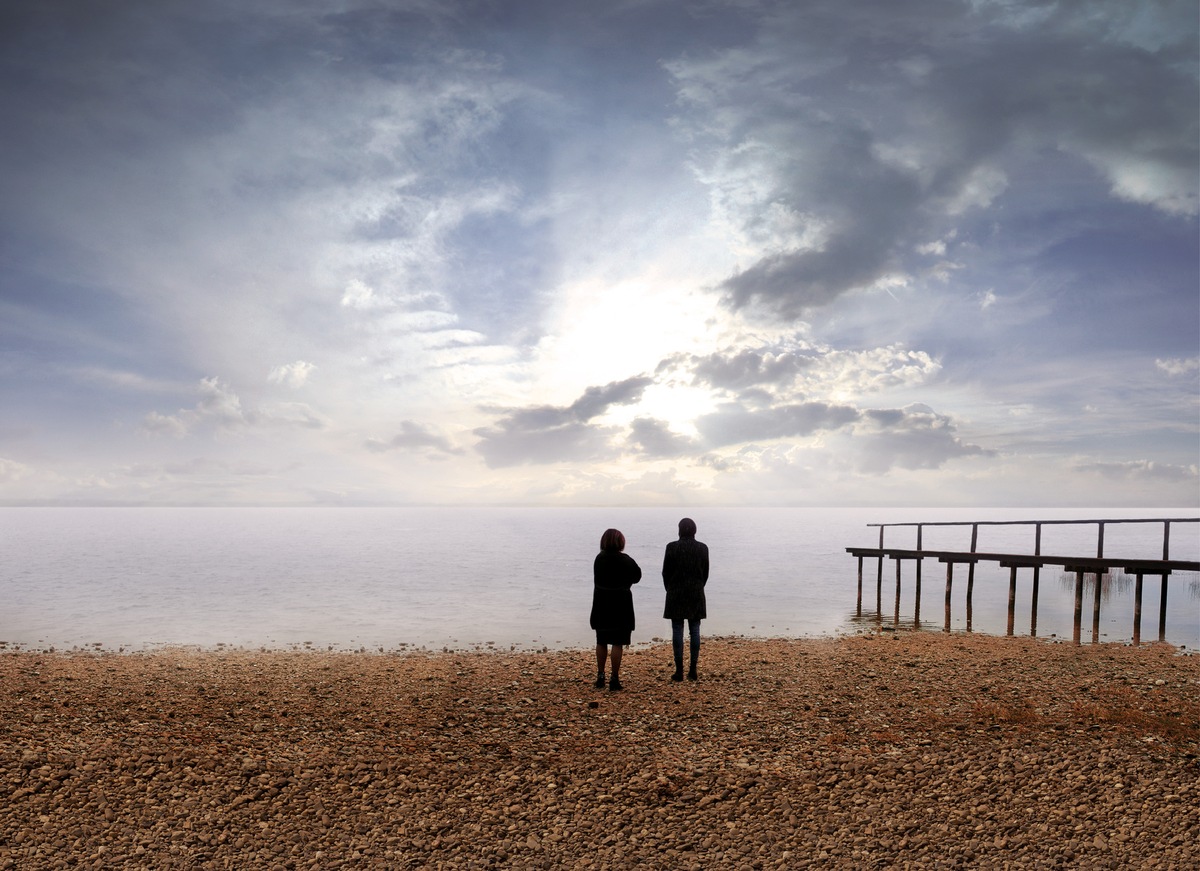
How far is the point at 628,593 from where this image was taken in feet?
40.4

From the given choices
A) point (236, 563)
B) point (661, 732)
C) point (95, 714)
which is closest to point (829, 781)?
point (661, 732)

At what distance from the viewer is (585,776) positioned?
28.0 ft

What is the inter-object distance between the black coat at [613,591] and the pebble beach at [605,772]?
1.20 meters

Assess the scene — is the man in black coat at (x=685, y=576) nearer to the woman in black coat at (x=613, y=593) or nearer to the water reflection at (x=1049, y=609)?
the woman in black coat at (x=613, y=593)

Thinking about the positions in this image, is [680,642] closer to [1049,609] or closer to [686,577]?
[686,577]

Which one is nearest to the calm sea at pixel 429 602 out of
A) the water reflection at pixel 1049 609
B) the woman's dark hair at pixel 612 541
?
the water reflection at pixel 1049 609

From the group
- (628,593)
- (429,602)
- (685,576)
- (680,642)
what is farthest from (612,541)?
(429,602)

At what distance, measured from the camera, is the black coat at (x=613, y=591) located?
38.9 feet

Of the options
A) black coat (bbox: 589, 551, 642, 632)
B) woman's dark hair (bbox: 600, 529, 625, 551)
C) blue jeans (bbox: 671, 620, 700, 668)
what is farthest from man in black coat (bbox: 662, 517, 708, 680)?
woman's dark hair (bbox: 600, 529, 625, 551)

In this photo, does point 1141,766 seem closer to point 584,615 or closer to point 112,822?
point 112,822

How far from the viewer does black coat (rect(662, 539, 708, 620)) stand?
12328 mm

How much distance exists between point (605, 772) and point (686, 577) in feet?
14.0

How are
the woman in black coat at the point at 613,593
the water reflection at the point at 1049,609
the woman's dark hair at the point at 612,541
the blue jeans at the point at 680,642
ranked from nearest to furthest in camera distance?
the woman's dark hair at the point at 612,541 < the woman in black coat at the point at 613,593 < the blue jeans at the point at 680,642 < the water reflection at the point at 1049,609

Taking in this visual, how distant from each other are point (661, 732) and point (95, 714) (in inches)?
318
